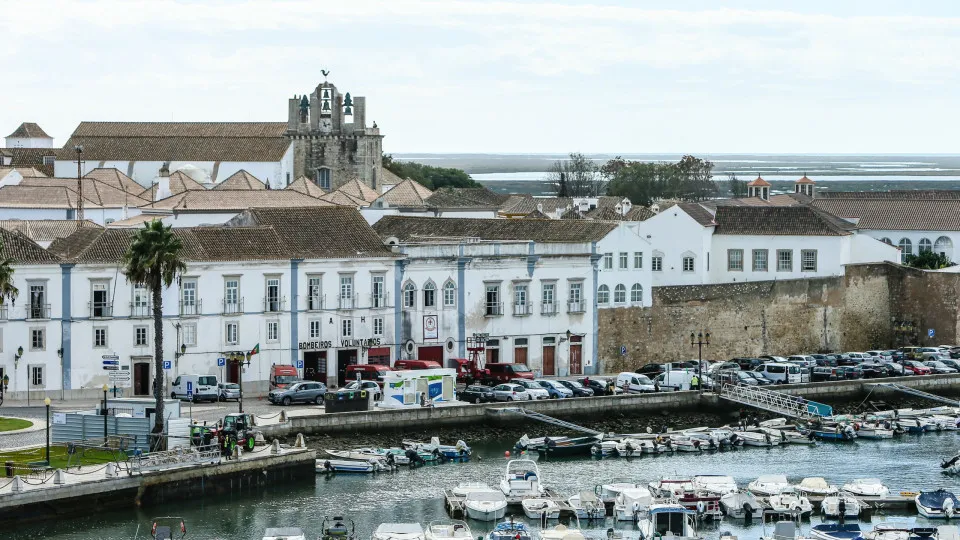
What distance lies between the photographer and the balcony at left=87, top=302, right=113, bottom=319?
70.6 meters

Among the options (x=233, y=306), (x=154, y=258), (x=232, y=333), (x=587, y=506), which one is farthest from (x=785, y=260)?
(x=154, y=258)

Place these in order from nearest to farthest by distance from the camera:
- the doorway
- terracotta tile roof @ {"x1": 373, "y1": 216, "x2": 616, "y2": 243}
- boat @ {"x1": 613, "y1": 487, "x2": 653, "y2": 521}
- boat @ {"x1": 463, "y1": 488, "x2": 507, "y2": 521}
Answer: boat @ {"x1": 463, "y1": 488, "x2": 507, "y2": 521}
boat @ {"x1": 613, "y1": 487, "x2": 653, "y2": 521}
the doorway
terracotta tile roof @ {"x1": 373, "y1": 216, "x2": 616, "y2": 243}

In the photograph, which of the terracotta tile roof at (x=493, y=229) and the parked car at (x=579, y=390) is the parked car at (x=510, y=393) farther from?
the terracotta tile roof at (x=493, y=229)

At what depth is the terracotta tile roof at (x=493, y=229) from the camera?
83438 millimetres

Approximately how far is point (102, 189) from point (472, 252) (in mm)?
38589

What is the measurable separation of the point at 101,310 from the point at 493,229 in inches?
814

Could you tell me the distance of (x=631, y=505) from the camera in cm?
5634

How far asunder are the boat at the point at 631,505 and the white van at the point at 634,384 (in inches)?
748

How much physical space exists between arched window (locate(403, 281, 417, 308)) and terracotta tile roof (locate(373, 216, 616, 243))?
178 inches

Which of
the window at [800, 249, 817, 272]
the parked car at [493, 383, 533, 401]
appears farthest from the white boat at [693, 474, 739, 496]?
the window at [800, 249, 817, 272]

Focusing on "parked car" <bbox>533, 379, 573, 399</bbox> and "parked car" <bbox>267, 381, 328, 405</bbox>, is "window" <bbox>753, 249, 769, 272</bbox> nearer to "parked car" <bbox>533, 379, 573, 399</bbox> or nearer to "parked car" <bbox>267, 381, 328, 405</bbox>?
"parked car" <bbox>533, 379, 573, 399</bbox>

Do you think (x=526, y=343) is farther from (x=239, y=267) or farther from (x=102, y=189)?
(x=102, y=189)

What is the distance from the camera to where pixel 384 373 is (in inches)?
2822

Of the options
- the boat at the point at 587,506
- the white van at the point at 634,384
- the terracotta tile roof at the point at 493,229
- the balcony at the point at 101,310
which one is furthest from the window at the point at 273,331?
the boat at the point at 587,506
